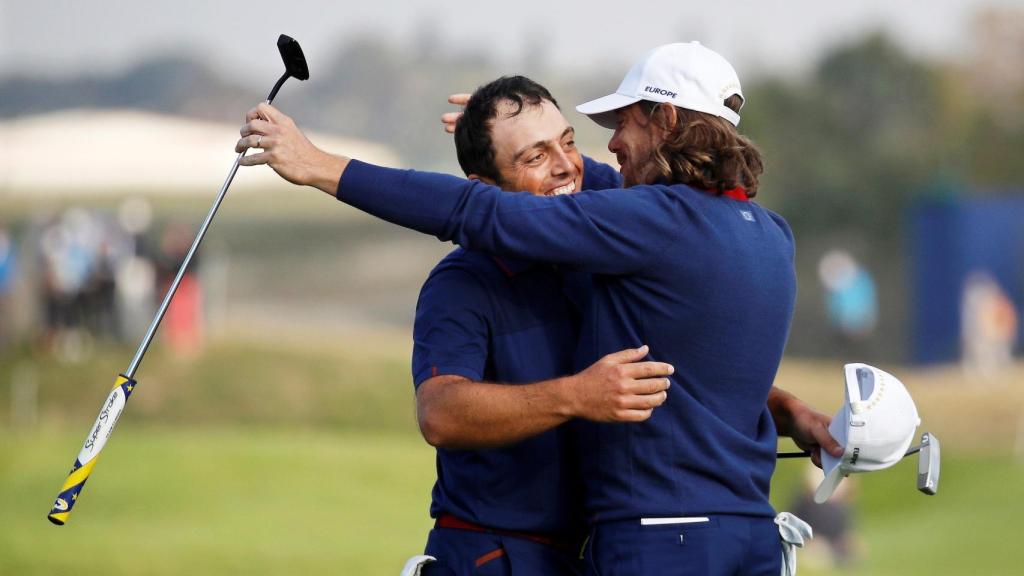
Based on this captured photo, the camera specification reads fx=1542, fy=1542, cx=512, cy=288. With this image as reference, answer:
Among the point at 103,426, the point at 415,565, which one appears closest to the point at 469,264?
the point at 415,565

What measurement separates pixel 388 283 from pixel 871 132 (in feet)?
38.3

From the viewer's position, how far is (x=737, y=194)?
4383 mm

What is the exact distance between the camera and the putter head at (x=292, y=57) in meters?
4.83

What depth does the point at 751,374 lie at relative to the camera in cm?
434

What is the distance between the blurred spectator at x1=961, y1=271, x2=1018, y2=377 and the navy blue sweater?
2607 cm

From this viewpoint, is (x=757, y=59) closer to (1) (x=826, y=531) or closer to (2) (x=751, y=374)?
(1) (x=826, y=531)

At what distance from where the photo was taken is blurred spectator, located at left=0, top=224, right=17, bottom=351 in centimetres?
3056

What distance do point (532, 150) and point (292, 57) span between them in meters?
0.83

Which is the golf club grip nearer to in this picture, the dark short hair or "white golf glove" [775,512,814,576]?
the dark short hair

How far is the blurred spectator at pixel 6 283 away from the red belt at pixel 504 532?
90.7 feet

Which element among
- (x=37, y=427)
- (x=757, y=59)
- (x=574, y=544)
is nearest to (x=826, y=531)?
(x=574, y=544)

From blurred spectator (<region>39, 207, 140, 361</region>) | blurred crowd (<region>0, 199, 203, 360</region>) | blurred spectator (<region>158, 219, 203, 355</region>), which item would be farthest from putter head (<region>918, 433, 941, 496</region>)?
blurred spectator (<region>39, 207, 140, 361</region>)

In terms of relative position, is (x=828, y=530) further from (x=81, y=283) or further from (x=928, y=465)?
(x=81, y=283)

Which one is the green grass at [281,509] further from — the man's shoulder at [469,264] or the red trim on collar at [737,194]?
the red trim on collar at [737,194]
